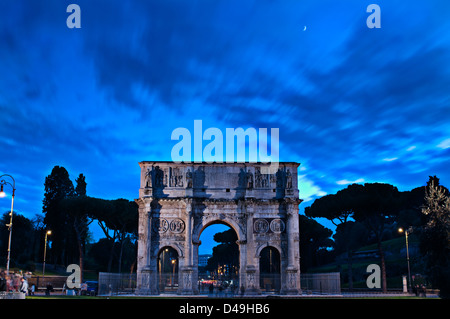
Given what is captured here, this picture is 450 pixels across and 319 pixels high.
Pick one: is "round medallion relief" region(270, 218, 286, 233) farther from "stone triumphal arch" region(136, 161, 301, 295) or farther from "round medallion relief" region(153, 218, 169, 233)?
"round medallion relief" region(153, 218, 169, 233)

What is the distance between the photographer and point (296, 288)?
111 ft

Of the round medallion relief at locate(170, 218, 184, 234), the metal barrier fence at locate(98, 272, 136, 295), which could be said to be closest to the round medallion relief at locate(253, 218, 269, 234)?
the round medallion relief at locate(170, 218, 184, 234)

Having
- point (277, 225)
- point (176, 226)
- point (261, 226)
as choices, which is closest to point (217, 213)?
point (176, 226)

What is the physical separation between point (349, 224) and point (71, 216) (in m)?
47.8

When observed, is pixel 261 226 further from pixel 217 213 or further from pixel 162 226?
pixel 162 226

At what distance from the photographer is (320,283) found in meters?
35.2

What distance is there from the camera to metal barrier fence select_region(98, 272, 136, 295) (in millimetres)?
32750

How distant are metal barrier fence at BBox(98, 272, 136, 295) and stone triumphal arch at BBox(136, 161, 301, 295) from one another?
1.81 metres

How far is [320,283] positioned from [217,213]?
9.79 m

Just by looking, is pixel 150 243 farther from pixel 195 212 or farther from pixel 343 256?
pixel 343 256

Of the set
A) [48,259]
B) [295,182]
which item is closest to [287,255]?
[295,182]

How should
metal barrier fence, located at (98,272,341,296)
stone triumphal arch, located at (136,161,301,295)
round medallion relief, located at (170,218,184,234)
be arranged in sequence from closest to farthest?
1. metal barrier fence, located at (98,272,341,296)
2. stone triumphal arch, located at (136,161,301,295)
3. round medallion relief, located at (170,218,184,234)

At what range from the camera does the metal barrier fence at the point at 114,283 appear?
32.8 metres

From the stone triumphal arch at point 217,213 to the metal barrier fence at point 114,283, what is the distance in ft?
5.92
